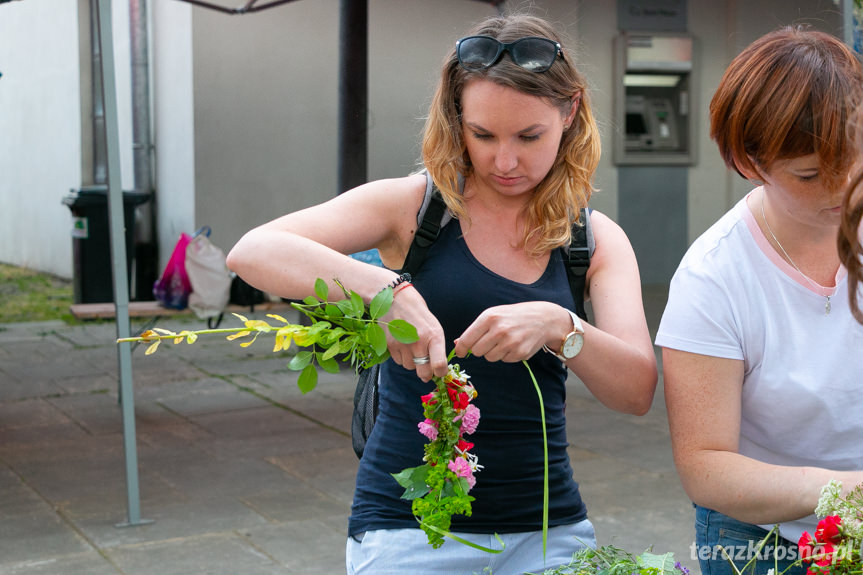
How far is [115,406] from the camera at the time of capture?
641 cm

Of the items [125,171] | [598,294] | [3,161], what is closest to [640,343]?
[598,294]

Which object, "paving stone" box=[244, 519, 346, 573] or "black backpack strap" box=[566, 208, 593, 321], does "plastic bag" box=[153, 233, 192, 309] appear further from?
"black backpack strap" box=[566, 208, 593, 321]

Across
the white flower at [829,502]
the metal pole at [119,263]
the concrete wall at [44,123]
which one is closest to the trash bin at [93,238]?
the concrete wall at [44,123]

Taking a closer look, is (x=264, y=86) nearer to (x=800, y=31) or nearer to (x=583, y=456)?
(x=583, y=456)

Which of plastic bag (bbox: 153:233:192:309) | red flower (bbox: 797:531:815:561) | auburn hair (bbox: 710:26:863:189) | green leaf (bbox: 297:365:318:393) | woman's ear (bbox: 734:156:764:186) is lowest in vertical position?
plastic bag (bbox: 153:233:192:309)

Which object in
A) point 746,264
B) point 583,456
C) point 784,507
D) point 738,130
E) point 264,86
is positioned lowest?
point 583,456

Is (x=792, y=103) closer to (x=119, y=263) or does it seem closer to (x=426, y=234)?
(x=426, y=234)

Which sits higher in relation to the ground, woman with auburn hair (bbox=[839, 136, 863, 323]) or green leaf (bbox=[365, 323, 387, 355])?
woman with auburn hair (bbox=[839, 136, 863, 323])

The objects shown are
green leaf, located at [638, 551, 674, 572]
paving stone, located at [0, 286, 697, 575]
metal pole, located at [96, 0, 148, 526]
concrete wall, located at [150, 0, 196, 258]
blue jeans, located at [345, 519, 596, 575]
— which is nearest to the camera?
green leaf, located at [638, 551, 674, 572]

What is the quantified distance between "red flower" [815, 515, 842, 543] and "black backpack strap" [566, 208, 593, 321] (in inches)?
27.6

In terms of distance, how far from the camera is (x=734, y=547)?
1.81 m

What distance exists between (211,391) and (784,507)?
5.62 meters

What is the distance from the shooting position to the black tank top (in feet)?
5.92

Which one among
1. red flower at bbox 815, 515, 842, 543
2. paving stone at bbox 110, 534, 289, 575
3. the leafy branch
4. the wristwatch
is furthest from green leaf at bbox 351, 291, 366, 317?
paving stone at bbox 110, 534, 289, 575
